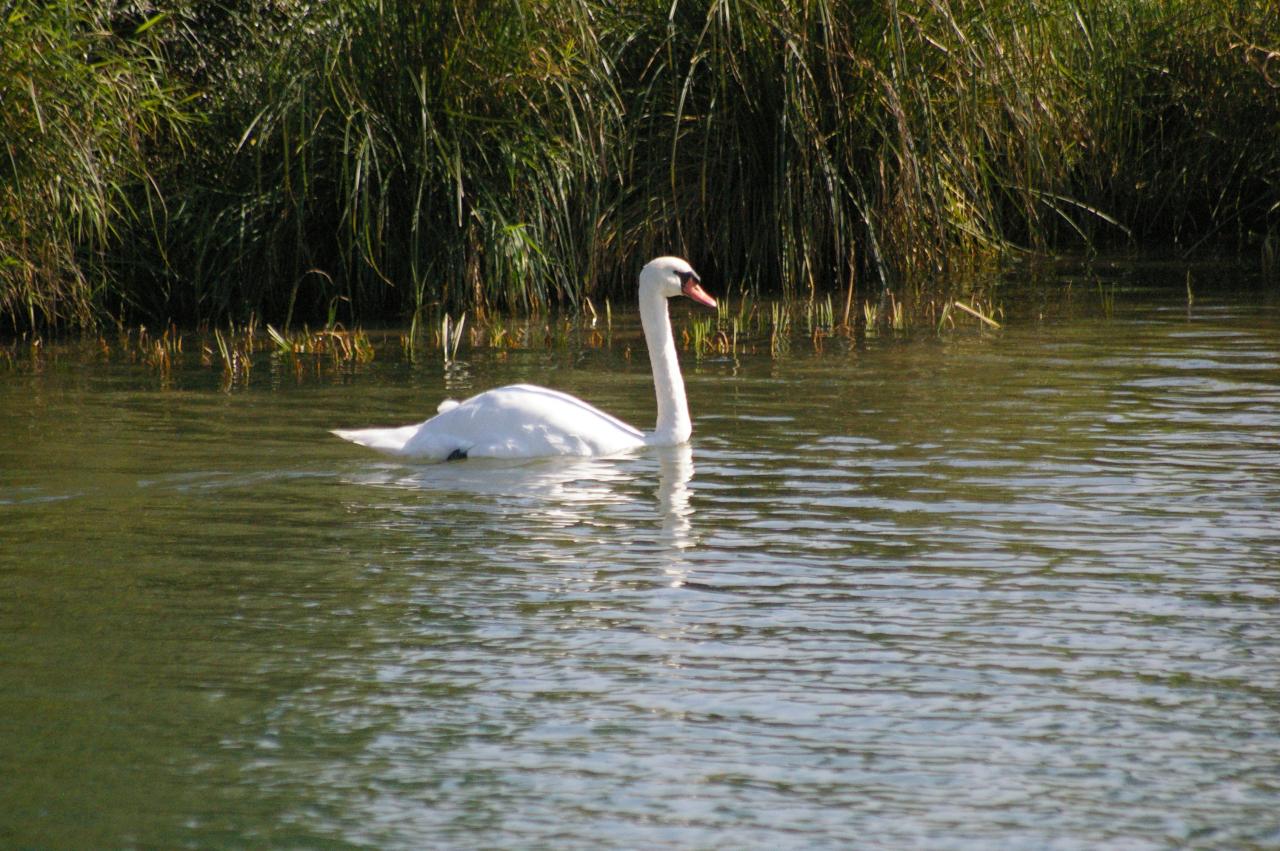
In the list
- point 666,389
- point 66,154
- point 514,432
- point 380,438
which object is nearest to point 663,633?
point 514,432

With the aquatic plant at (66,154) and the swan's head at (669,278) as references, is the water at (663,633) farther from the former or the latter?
the aquatic plant at (66,154)

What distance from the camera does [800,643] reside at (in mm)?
5152

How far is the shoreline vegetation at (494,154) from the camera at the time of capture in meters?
12.8

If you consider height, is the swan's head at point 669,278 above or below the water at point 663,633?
above

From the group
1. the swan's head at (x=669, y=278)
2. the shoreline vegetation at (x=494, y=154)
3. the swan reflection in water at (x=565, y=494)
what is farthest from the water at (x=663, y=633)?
the shoreline vegetation at (x=494, y=154)

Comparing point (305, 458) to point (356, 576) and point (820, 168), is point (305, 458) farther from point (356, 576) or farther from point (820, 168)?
point (820, 168)

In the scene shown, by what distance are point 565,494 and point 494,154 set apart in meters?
6.37

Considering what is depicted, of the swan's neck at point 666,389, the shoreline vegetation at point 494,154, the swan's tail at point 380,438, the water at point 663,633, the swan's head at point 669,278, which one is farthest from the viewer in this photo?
the shoreline vegetation at point 494,154

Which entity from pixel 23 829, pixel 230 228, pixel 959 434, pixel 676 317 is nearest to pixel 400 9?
pixel 230 228

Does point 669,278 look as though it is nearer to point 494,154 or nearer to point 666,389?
point 666,389

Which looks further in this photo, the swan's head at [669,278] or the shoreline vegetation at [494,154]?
the shoreline vegetation at [494,154]

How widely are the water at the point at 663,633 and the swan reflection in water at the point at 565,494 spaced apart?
1.1 inches

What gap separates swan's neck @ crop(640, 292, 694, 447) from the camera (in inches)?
330

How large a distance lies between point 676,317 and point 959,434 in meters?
5.43
